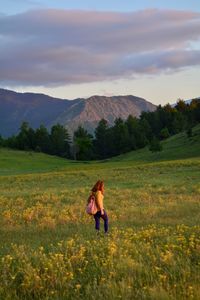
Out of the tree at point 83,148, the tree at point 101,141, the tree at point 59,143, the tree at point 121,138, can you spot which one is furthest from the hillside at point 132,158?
the tree at point 59,143

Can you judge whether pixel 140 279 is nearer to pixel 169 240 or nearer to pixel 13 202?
pixel 169 240

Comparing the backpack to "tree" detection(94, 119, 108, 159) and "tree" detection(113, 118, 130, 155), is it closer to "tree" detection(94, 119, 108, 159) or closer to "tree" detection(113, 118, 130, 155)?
"tree" detection(113, 118, 130, 155)

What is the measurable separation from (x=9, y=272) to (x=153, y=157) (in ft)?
256

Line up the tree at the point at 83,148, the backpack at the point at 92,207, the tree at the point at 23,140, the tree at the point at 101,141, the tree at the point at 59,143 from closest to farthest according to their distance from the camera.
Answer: the backpack at the point at 92,207 < the tree at the point at 83,148 < the tree at the point at 101,141 < the tree at the point at 23,140 < the tree at the point at 59,143

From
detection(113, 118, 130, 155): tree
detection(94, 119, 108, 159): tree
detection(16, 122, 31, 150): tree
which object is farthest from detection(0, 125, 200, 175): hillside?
detection(94, 119, 108, 159): tree

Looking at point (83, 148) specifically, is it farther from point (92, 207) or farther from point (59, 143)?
point (92, 207)

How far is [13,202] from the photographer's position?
21.9m

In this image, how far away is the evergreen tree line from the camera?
12712 cm

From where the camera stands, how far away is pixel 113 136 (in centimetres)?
13188

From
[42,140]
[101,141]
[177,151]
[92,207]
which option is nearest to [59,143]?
[42,140]

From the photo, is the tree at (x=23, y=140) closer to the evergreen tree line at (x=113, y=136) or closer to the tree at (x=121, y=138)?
the evergreen tree line at (x=113, y=136)

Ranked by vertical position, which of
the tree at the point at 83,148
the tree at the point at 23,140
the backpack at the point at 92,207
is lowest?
the backpack at the point at 92,207

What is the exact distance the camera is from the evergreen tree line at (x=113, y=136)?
417 feet

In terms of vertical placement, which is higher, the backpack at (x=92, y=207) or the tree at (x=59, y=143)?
the tree at (x=59, y=143)
